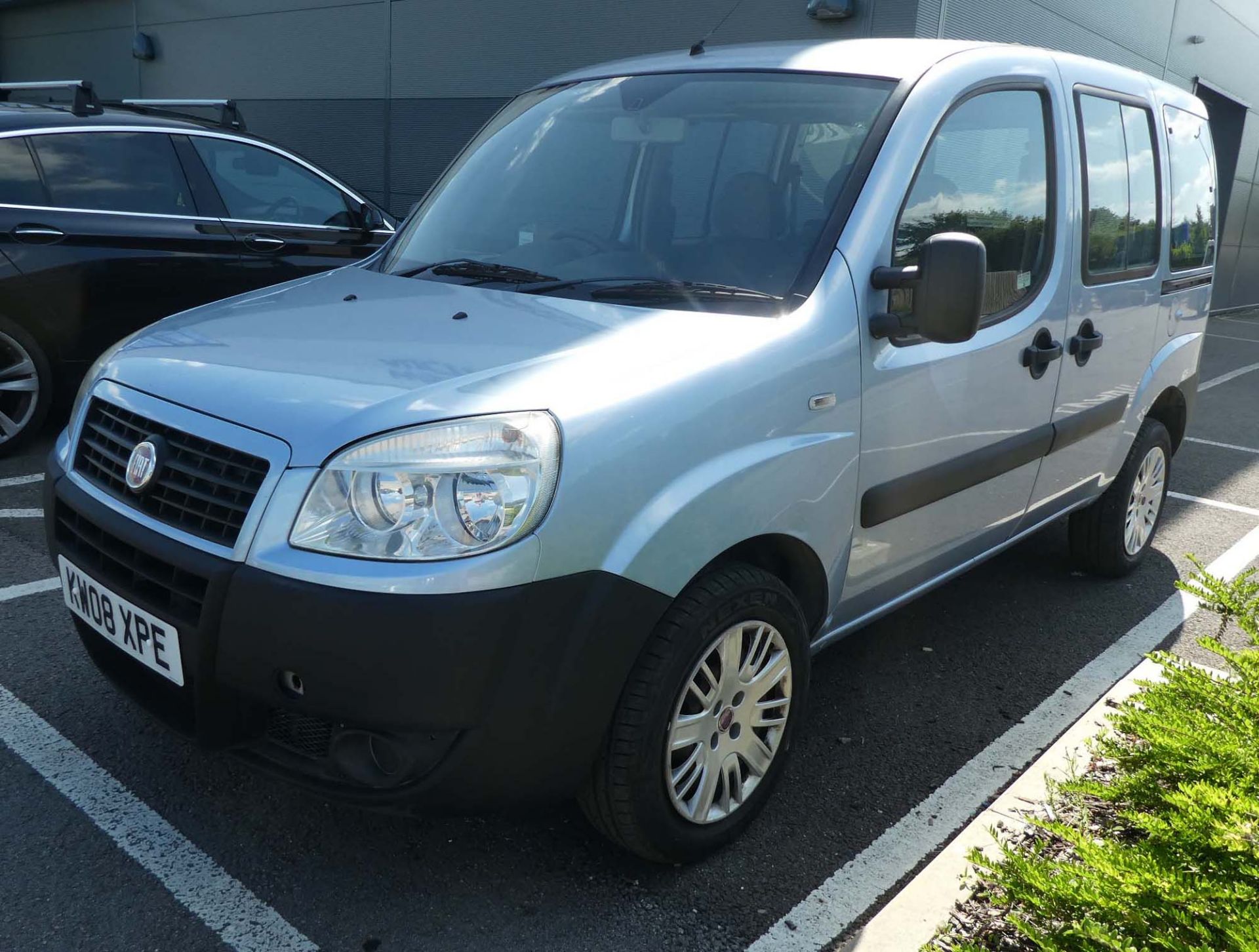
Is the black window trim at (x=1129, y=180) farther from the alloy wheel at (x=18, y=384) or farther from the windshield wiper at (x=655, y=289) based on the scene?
the alloy wheel at (x=18, y=384)

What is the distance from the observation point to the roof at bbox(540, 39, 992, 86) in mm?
2988

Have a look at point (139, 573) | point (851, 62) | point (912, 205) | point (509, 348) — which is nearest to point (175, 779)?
point (139, 573)

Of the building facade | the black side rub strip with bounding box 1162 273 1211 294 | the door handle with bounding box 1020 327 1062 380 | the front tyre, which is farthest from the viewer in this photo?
the building facade

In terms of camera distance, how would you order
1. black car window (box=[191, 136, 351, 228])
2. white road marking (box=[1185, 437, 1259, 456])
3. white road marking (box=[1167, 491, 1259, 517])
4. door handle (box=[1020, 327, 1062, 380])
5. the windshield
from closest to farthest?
the windshield → door handle (box=[1020, 327, 1062, 380]) → white road marking (box=[1167, 491, 1259, 517]) → black car window (box=[191, 136, 351, 228]) → white road marking (box=[1185, 437, 1259, 456])

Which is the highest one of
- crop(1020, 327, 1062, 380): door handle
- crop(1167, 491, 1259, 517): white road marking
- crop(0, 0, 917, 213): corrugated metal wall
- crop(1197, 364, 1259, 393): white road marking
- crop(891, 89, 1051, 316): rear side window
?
crop(0, 0, 917, 213): corrugated metal wall

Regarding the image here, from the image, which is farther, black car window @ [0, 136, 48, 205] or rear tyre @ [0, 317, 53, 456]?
rear tyre @ [0, 317, 53, 456]

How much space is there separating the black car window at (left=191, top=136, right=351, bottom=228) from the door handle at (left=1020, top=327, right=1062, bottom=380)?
431 centimetres

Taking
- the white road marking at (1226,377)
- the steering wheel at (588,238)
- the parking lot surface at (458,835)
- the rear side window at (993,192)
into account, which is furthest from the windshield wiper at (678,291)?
the white road marking at (1226,377)

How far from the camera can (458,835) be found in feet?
8.55

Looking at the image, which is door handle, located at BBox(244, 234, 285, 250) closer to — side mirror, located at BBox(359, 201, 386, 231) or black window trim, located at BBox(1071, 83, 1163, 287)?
side mirror, located at BBox(359, 201, 386, 231)

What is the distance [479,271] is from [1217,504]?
479cm

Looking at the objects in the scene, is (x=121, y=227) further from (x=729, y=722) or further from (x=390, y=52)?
(x=390, y=52)

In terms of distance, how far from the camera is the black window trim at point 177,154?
5.37m

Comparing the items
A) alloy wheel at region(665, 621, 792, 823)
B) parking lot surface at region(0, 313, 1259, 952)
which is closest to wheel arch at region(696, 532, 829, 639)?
alloy wheel at region(665, 621, 792, 823)
